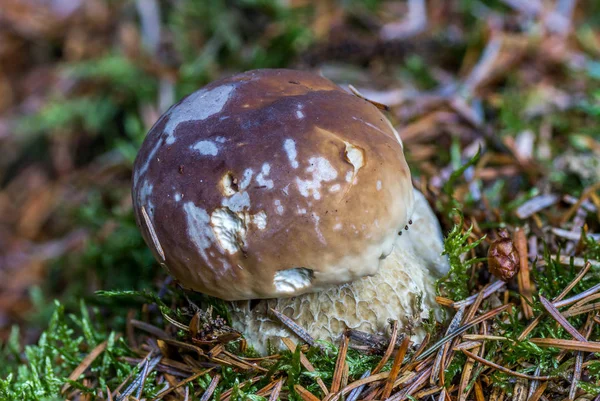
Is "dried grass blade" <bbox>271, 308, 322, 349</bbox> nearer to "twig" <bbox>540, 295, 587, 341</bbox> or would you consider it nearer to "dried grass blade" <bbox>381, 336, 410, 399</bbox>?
"dried grass blade" <bbox>381, 336, 410, 399</bbox>

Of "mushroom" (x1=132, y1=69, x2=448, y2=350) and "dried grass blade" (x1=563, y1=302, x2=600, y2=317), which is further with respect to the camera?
"dried grass blade" (x1=563, y1=302, x2=600, y2=317)

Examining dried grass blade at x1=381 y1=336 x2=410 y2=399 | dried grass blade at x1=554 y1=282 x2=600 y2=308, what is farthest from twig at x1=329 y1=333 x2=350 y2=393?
dried grass blade at x1=554 y1=282 x2=600 y2=308

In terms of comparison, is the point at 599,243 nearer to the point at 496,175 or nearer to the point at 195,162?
the point at 496,175

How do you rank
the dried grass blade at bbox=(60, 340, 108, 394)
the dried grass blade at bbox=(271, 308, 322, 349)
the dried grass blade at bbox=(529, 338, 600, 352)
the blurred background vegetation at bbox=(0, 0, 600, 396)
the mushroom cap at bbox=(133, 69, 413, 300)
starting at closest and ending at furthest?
the mushroom cap at bbox=(133, 69, 413, 300) → the dried grass blade at bbox=(529, 338, 600, 352) → the dried grass blade at bbox=(271, 308, 322, 349) → the dried grass blade at bbox=(60, 340, 108, 394) → the blurred background vegetation at bbox=(0, 0, 600, 396)

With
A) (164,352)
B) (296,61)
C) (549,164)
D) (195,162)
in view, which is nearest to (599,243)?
(549,164)

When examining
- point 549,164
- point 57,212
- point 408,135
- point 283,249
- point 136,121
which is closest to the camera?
point 283,249

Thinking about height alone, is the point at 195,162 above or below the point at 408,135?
above

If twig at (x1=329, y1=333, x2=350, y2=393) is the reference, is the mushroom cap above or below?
above
